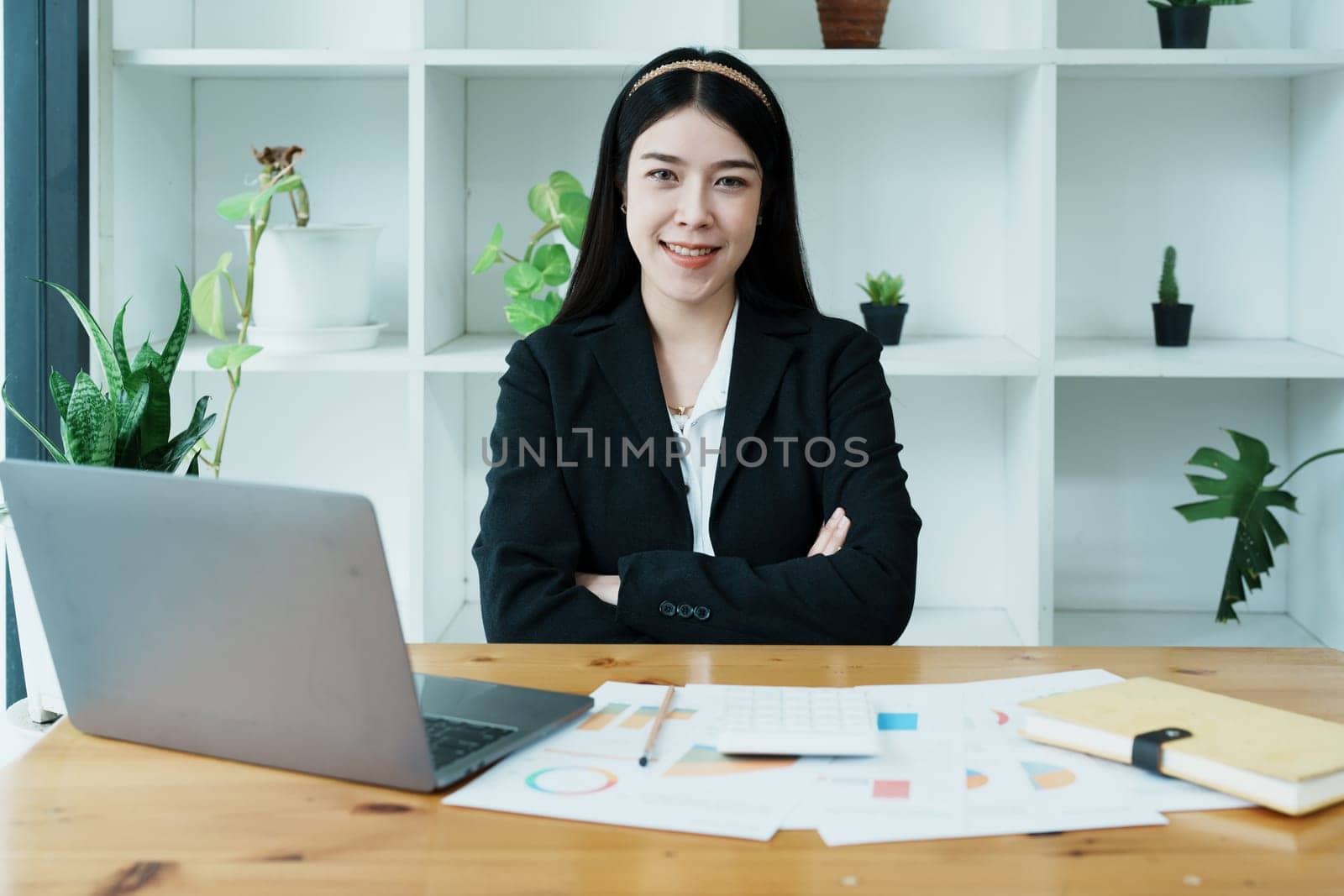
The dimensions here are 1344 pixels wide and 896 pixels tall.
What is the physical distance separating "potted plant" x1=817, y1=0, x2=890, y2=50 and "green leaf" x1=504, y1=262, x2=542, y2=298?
0.66 m

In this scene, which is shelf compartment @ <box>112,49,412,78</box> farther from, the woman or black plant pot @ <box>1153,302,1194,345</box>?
black plant pot @ <box>1153,302,1194,345</box>

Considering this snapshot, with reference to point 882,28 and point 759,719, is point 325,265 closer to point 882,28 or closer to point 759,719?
point 882,28

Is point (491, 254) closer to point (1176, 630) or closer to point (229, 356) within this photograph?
point (229, 356)

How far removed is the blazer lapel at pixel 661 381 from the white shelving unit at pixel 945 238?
0.64m

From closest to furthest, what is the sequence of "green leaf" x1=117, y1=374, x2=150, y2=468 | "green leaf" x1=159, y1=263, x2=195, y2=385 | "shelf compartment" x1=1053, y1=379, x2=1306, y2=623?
"green leaf" x1=117, y1=374, x2=150, y2=468 < "green leaf" x1=159, y1=263, x2=195, y2=385 < "shelf compartment" x1=1053, y1=379, x2=1306, y2=623

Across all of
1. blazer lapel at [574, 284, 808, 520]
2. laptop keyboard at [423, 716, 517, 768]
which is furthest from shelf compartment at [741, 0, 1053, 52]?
laptop keyboard at [423, 716, 517, 768]

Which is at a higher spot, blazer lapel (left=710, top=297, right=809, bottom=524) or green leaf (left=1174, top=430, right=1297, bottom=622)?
blazer lapel (left=710, top=297, right=809, bottom=524)

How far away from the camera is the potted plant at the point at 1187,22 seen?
2447 millimetres

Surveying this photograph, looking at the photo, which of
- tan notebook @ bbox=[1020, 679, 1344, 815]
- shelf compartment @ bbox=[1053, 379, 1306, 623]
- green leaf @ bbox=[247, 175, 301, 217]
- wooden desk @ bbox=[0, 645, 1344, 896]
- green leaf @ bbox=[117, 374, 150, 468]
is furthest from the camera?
shelf compartment @ bbox=[1053, 379, 1306, 623]

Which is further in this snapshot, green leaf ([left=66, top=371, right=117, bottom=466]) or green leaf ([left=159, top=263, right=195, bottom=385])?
green leaf ([left=159, top=263, right=195, bottom=385])

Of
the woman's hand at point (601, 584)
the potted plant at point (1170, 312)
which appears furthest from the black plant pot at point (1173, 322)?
the woman's hand at point (601, 584)

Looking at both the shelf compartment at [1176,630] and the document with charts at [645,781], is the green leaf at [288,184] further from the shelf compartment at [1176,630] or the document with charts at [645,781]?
the shelf compartment at [1176,630]

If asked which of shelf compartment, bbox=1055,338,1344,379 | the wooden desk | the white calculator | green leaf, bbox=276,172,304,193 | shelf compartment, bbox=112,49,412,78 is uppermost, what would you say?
shelf compartment, bbox=112,49,412,78

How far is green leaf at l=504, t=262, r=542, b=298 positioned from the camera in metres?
2.44
